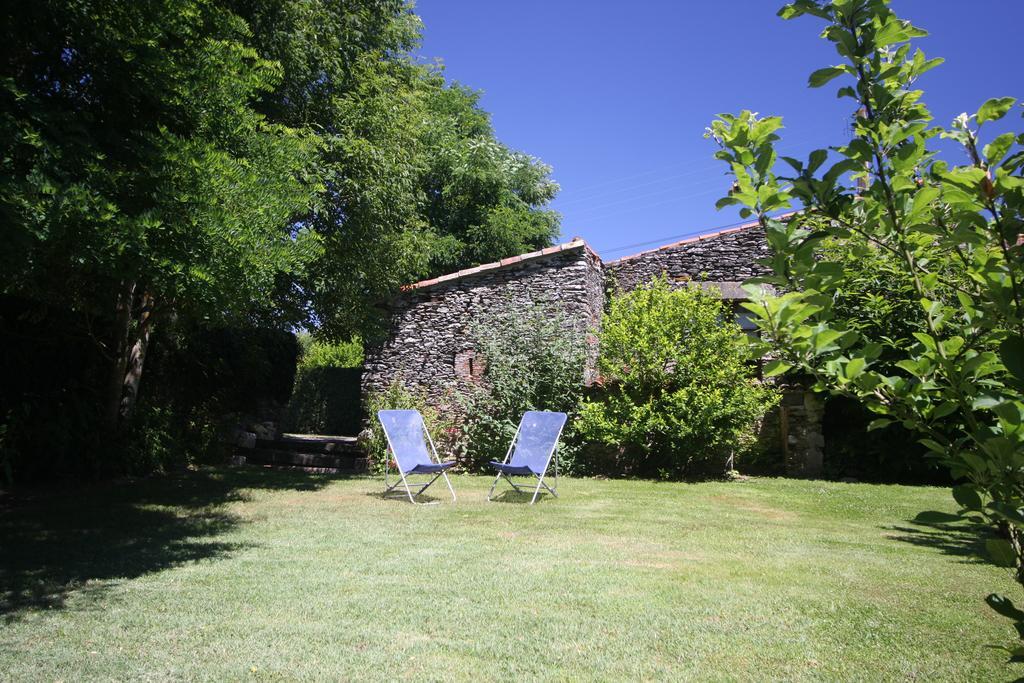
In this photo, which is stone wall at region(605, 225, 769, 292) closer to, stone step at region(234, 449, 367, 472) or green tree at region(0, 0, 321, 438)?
stone step at region(234, 449, 367, 472)

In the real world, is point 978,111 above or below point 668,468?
above

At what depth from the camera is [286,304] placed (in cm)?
1048

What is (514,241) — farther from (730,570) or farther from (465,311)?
(730,570)

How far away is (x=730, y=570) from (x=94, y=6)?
679 centimetres

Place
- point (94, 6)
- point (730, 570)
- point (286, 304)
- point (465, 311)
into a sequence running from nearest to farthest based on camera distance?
point (730, 570) → point (94, 6) → point (286, 304) → point (465, 311)

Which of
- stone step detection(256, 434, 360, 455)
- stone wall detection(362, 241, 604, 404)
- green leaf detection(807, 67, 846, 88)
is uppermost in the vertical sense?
stone wall detection(362, 241, 604, 404)

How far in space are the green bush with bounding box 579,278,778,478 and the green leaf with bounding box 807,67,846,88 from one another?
966cm

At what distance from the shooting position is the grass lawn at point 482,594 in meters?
3.39

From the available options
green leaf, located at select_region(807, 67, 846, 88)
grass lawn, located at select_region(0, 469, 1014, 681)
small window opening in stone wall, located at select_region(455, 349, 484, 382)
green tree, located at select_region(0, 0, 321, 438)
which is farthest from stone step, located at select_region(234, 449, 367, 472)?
green leaf, located at select_region(807, 67, 846, 88)

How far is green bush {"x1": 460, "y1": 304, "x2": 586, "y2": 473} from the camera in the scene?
11.8 metres

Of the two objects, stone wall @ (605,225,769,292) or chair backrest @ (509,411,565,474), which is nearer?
chair backrest @ (509,411,565,474)

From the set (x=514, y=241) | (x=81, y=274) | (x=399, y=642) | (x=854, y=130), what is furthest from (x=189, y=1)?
(x=514, y=241)

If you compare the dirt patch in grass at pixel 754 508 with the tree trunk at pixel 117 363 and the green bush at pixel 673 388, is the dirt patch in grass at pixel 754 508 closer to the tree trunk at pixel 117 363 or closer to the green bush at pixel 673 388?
the green bush at pixel 673 388

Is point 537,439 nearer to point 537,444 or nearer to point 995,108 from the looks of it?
point 537,444
